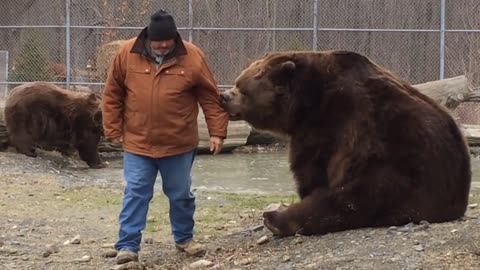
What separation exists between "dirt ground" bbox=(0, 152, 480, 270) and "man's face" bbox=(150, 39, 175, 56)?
149 cm

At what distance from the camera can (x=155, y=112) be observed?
20.5ft

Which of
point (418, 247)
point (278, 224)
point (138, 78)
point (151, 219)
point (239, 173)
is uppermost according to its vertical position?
point (138, 78)

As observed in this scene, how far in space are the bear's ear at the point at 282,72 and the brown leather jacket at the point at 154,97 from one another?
47cm

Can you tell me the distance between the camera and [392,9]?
2189 cm

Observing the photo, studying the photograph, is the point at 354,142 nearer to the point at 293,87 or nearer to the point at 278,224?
the point at 293,87

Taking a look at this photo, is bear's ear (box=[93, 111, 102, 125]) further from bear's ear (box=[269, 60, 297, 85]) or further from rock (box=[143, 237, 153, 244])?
bear's ear (box=[269, 60, 297, 85])

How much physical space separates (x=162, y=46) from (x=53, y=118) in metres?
7.97

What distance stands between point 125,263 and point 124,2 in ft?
57.4

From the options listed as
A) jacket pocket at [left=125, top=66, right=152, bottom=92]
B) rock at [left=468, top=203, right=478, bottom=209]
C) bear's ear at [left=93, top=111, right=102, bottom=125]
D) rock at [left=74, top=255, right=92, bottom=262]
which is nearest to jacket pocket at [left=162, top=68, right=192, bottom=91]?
jacket pocket at [left=125, top=66, right=152, bottom=92]

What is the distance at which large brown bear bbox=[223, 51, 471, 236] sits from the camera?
6.17 metres

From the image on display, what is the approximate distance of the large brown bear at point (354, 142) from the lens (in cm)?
617

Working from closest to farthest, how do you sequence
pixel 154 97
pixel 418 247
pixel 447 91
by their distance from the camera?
pixel 418 247 < pixel 154 97 < pixel 447 91

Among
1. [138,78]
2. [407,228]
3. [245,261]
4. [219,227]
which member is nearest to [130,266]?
[245,261]

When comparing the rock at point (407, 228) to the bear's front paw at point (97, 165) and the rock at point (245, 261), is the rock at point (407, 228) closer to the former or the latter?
the rock at point (245, 261)
